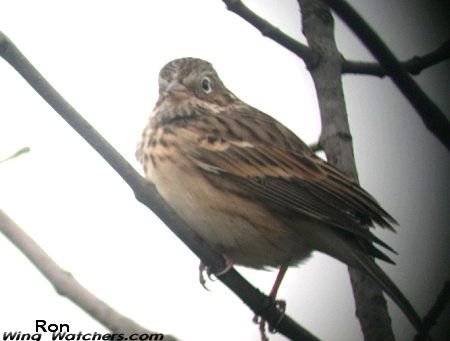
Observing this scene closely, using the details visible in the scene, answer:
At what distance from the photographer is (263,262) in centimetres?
488

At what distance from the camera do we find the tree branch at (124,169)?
10.6 feet

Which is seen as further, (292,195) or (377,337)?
(292,195)

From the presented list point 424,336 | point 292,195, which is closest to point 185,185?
point 292,195

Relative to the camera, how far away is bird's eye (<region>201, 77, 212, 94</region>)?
20.0ft

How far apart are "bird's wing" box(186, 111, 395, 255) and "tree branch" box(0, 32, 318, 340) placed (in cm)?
82

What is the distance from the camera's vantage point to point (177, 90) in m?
5.82

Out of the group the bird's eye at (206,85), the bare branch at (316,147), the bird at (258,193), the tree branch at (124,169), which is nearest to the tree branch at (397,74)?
the bird at (258,193)

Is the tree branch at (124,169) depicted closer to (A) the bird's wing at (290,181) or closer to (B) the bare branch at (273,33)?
(A) the bird's wing at (290,181)

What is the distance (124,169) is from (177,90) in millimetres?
2522

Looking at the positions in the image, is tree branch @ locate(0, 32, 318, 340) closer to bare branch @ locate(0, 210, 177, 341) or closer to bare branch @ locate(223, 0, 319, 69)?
bare branch @ locate(0, 210, 177, 341)

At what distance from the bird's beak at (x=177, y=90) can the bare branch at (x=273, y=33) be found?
135cm

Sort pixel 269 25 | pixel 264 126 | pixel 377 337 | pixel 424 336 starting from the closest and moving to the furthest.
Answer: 1. pixel 424 336
2. pixel 377 337
3. pixel 269 25
4. pixel 264 126

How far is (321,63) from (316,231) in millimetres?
961

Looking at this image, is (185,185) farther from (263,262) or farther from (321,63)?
(321,63)
